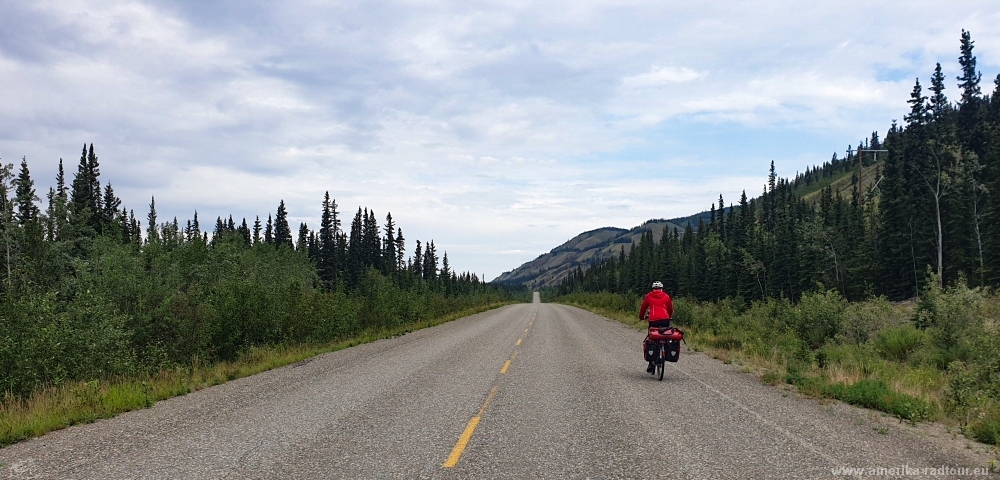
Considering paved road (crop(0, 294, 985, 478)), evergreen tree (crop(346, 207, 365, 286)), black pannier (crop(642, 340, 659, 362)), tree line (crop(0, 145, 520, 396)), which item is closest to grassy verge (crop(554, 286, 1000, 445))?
paved road (crop(0, 294, 985, 478))

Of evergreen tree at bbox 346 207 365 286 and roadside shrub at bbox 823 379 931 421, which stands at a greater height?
evergreen tree at bbox 346 207 365 286

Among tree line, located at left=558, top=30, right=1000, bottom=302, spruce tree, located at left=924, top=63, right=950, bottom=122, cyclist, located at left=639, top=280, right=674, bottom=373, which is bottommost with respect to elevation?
cyclist, located at left=639, top=280, right=674, bottom=373

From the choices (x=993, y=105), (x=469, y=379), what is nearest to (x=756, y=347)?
(x=469, y=379)

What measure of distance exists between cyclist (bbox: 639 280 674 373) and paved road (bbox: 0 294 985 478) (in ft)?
3.99

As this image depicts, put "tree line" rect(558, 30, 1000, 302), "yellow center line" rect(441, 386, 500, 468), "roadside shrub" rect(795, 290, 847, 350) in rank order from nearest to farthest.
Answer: "yellow center line" rect(441, 386, 500, 468) → "roadside shrub" rect(795, 290, 847, 350) → "tree line" rect(558, 30, 1000, 302)

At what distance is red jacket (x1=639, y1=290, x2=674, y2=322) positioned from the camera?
39.5 ft

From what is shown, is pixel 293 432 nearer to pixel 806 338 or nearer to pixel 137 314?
pixel 137 314

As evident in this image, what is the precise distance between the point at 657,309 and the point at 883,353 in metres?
10.6

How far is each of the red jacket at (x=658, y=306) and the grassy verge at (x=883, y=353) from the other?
7.97ft

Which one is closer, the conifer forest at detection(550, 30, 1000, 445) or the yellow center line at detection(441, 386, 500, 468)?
the yellow center line at detection(441, 386, 500, 468)

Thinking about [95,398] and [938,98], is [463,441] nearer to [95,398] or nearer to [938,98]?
[95,398]

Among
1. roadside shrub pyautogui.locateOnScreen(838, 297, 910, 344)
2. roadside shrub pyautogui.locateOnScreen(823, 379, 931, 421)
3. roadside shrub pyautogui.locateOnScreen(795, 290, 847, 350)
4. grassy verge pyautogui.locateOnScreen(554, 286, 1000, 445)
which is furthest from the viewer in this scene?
roadside shrub pyautogui.locateOnScreen(838, 297, 910, 344)

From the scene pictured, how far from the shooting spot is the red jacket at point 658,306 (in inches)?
474

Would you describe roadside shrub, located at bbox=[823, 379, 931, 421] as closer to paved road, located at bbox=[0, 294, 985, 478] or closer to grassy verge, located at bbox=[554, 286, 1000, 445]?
grassy verge, located at bbox=[554, 286, 1000, 445]
